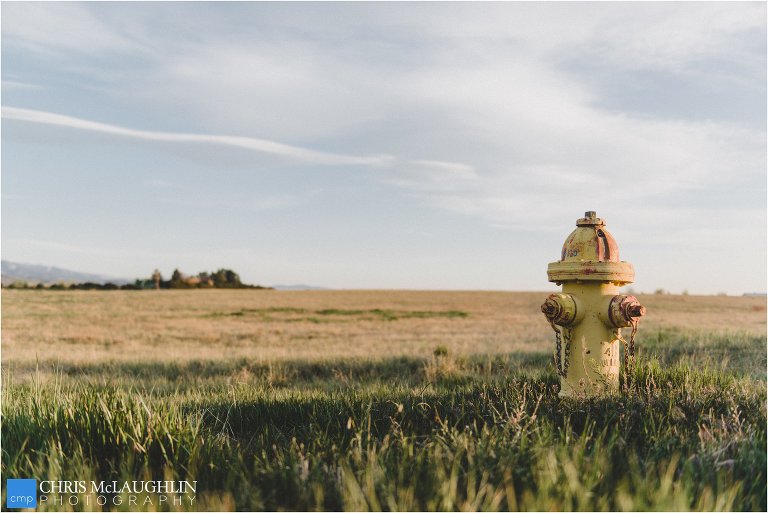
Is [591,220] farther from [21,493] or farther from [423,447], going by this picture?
[21,493]

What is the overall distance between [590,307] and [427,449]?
2516 mm

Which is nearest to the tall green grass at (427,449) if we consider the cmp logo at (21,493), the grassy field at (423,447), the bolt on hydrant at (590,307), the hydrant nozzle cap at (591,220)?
the grassy field at (423,447)

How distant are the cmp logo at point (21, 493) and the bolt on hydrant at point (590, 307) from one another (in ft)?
12.5

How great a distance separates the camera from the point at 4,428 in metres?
4.03

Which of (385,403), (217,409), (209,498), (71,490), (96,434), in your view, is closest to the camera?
(209,498)

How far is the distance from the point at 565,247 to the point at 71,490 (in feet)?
13.6

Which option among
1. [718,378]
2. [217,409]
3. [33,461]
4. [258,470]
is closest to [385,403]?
[217,409]

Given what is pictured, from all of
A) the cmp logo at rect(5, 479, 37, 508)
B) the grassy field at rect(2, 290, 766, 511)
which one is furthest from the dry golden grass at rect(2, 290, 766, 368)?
the cmp logo at rect(5, 479, 37, 508)

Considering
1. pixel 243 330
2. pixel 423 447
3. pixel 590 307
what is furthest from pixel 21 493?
pixel 243 330

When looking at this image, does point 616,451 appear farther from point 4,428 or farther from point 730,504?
point 4,428

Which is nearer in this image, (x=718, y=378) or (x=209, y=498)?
(x=209, y=498)

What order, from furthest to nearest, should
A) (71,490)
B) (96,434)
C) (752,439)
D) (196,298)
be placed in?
(196,298)
(96,434)
(752,439)
(71,490)

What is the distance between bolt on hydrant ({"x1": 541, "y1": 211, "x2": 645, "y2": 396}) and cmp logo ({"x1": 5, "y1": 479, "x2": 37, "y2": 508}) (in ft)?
12.5

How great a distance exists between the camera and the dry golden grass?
13172mm
